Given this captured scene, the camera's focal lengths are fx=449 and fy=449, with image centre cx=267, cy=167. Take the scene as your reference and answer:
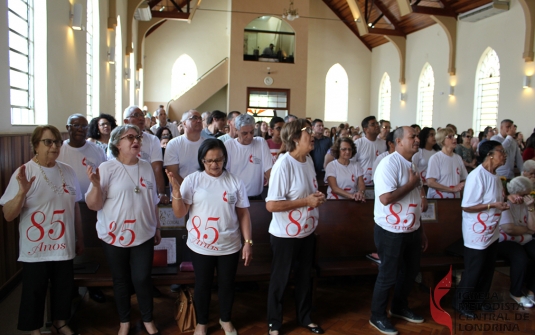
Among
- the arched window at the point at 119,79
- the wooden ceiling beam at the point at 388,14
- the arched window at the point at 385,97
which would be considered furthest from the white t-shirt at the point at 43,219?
the arched window at the point at 385,97

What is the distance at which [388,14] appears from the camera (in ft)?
58.9

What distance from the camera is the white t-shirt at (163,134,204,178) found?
14.3 feet

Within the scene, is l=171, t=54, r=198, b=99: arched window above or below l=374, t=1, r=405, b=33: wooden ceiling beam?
below

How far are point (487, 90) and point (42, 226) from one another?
13.8 metres

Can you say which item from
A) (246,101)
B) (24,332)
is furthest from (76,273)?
(246,101)

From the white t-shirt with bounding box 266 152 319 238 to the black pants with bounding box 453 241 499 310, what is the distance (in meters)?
1.53

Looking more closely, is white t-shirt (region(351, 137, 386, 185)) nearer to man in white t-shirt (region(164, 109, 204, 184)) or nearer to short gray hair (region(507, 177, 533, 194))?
short gray hair (region(507, 177, 533, 194))

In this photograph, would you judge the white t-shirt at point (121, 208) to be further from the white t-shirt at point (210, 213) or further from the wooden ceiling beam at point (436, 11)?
the wooden ceiling beam at point (436, 11)

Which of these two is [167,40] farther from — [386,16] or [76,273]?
[76,273]

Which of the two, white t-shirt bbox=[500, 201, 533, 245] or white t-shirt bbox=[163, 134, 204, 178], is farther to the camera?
white t-shirt bbox=[163, 134, 204, 178]

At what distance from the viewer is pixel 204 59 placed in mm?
20234

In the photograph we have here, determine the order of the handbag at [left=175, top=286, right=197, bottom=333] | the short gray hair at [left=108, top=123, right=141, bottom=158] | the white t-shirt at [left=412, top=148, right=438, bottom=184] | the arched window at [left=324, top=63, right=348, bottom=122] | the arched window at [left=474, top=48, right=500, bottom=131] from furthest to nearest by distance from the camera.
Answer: the arched window at [left=324, top=63, right=348, bottom=122] < the arched window at [left=474, top=48, right=500, bottom=131] < the white t-shirt at [left=412, top=148, right=438, bottom=184] < the handbag at [left=175, top=286, right=197, bottom=333] < the short gray hair at [left=108, top=123, right=141, bottom=158]

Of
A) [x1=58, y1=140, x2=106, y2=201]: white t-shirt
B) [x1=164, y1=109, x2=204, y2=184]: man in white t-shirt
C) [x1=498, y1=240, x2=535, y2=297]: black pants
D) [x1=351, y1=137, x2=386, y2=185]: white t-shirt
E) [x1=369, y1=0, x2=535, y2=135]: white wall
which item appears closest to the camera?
[x1=58, y1=140, x2=106, y2=201]: white t-shirt

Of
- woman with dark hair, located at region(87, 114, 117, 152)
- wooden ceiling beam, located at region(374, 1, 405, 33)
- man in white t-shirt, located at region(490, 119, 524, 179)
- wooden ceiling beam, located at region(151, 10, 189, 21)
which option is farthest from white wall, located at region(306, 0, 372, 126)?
woman with dark hair, located at region(87, 114, 117, 152)
